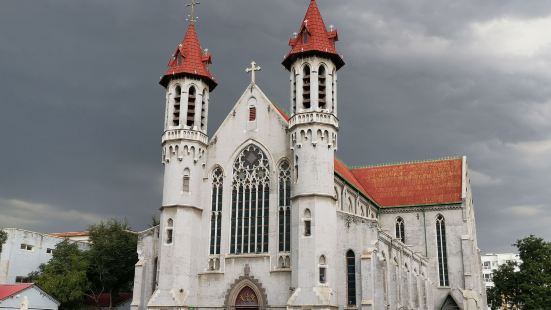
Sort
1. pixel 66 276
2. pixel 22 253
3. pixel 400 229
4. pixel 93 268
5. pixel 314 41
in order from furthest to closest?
pixel 400 229 < pixel 22 253 < pixel 93 268 < pixel 66 276 < pixel 314 41

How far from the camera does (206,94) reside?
45.9 m

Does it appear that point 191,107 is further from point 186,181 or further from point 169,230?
point 169,230

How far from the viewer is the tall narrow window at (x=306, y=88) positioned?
4109 centimetres

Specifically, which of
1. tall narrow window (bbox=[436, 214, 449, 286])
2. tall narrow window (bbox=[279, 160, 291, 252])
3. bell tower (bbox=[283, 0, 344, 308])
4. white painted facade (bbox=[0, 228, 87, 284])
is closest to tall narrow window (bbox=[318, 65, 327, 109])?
bell tower (bbox=[283, 0, 344, 308])

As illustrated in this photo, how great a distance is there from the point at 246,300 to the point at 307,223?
283 inches

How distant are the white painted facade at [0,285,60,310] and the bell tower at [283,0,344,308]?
22.5 meters

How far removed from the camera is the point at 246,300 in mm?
39750

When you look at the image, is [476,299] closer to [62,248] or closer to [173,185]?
[173,185]

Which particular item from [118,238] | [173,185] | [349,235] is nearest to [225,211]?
[173,185]

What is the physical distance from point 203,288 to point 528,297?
31.4 meters

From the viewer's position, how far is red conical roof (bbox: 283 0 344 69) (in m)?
41.5

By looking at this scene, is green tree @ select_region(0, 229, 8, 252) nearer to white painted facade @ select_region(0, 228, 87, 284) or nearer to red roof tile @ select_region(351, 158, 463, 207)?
white painted facade @ select_region(0, 228, 87, 284)

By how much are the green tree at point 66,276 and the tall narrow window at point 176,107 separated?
58.9 ft

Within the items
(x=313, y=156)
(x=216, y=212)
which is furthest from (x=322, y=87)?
(x=216, y=212)
